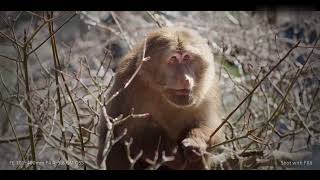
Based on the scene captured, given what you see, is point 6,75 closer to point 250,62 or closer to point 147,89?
point 147,89

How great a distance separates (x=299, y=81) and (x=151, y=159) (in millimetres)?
1428

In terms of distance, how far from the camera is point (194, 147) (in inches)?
146

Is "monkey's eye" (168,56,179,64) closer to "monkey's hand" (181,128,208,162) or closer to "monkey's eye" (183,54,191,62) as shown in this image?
"monkey's eye" (183,54,191,62)

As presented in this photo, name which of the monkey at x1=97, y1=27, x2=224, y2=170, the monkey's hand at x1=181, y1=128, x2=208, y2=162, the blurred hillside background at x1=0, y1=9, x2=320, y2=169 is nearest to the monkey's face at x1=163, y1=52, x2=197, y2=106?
the monkey at x1=97, y1=27, x2=224, y2=170

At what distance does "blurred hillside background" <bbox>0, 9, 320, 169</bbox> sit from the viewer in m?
4.08

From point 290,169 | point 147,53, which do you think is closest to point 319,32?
point 290,169

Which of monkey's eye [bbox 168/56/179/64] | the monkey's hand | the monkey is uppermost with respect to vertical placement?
monkey's eye [bbox 168/56/179/64]

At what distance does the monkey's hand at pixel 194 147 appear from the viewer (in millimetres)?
3703

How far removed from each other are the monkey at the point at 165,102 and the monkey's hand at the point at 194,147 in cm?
2

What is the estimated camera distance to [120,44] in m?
4.92

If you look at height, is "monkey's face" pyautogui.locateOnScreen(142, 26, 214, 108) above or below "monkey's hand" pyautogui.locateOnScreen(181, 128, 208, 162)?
above

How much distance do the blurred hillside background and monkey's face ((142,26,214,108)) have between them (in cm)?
29

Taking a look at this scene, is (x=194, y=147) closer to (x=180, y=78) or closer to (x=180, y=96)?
(x=180, y=96)

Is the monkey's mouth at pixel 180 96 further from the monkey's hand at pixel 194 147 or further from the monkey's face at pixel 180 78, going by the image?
the monkey's hand at pixel 194 147
